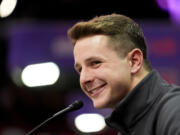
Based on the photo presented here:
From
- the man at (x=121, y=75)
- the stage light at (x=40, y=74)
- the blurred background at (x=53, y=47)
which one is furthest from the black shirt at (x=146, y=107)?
the stage light at (x=40, y=74)

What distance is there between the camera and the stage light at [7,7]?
5.45 metres

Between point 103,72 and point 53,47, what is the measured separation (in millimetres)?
4977

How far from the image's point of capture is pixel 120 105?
1.80m

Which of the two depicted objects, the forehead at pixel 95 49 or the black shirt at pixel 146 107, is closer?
the black shirt at pixel 146 107

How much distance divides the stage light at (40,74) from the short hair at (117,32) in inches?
190

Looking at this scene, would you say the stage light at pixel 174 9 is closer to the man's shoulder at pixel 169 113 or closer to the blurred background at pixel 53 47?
the blurred background at pixel 53 47

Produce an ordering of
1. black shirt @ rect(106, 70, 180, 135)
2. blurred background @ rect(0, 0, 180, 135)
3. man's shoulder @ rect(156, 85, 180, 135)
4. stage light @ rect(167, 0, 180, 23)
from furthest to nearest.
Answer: blurred background @ rect(0, 0, 180, 135) < stage light @ rect(167, 0, 180, 23) < black shirt @ rect(106, 70, 180, 135) < man's shoulder @ rect(156, 85, 180, 135)

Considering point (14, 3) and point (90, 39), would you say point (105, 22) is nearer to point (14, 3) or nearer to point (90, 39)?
point (90, 39)

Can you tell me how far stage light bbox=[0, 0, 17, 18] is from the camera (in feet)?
17.9

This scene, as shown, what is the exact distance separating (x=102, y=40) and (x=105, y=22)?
11 cm

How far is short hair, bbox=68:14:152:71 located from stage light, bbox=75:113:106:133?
521 centimetres

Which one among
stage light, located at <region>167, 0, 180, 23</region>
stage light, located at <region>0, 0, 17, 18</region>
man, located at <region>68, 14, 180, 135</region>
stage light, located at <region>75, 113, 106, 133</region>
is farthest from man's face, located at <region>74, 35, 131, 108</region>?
stage light, located at <region>75, 113, 106, 133</region>

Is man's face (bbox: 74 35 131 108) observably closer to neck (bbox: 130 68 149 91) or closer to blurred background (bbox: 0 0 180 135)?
neck (bbox: 130 68 149 91)

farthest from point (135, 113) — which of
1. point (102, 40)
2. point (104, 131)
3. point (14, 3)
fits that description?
point (104, 131)
